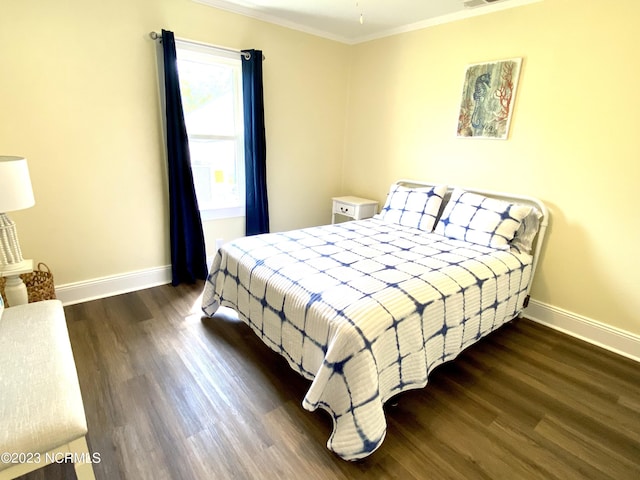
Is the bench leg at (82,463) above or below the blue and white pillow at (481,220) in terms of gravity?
below

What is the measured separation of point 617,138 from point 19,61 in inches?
155

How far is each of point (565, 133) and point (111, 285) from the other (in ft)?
12.3

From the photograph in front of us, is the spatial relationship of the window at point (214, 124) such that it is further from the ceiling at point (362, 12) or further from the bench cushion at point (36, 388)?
the bench cushion at point (36, 388)

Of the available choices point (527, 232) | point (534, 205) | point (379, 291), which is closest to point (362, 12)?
point (534, 205)

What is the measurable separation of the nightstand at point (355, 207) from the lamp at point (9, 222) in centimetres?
267

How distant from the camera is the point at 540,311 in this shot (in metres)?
2.68

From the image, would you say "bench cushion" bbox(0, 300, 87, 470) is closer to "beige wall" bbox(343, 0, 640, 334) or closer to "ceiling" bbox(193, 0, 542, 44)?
"ceiling" bbox(193, 0, 542, 44)

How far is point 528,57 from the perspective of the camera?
248cm

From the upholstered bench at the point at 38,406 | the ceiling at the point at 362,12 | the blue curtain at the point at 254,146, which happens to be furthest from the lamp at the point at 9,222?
the ceiling at the point at 362,12

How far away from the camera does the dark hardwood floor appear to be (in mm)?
1424

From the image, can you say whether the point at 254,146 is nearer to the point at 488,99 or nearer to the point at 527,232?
the point at 488,99

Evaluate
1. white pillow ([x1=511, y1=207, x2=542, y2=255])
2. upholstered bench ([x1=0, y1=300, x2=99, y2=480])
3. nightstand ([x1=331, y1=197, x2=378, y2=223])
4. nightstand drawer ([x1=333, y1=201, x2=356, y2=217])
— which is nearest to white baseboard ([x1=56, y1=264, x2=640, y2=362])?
white pillow ([x1=511, y1=207, x2=542, y2=255])

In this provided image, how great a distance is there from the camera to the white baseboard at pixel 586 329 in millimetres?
2277

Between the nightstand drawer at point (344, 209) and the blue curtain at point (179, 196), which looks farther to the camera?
the nightstand drawer at point (344, 209)
